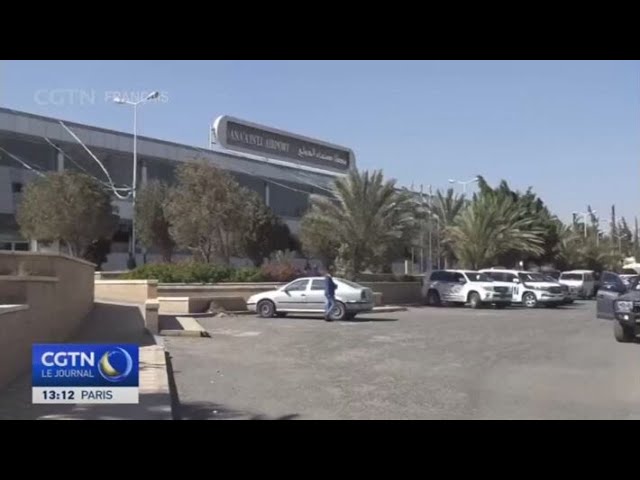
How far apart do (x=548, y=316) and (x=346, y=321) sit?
7550 millimetres

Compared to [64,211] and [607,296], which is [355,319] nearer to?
[607,296]

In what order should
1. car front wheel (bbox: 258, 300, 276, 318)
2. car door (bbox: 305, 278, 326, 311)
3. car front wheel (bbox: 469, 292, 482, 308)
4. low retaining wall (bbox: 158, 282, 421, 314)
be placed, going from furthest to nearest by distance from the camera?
car front wheel (bbox: 469, 292, 482, 308)
low retaining wall (bbox: 158, 282, 421, 314)
car front wheel (bbox: 258, 300, 276, 318)
car door (bbox: 305, 278, 326, 311)

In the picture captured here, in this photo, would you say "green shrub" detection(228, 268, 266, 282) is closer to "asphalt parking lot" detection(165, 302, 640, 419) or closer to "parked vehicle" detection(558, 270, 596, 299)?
"asphalt parking lot" detection(165, 302, 640, 419)

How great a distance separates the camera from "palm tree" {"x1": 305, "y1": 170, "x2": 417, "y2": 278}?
112 ft

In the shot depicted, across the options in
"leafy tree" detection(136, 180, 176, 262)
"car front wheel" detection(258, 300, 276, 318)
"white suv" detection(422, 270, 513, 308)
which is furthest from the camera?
"leafy tree" detection(136, 180, 176, 262)

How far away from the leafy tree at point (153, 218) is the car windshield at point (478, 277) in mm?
17404

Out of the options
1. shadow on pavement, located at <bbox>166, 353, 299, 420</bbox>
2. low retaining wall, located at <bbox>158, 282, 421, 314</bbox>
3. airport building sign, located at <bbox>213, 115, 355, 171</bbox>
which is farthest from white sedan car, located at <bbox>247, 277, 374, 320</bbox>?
airport building sign, located at <bbox>213, 115, 355, 171</bbox>

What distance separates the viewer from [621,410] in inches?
363

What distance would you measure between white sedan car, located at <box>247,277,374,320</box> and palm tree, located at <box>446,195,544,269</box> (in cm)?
1924

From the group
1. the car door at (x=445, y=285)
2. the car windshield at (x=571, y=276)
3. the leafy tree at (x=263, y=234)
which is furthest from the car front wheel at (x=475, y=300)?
the leafy tree at (x=263, y=234)

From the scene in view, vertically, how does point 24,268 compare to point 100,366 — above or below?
above
